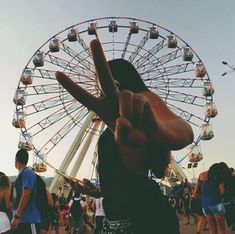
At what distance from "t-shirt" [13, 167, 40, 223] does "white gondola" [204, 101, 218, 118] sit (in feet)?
59.3

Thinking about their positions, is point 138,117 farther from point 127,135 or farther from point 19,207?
point 19,207

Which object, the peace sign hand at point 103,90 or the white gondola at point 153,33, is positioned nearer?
the peace sign hand at point 103,90

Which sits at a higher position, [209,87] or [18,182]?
[209,87]

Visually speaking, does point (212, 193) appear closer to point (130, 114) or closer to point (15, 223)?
point (15, 223)

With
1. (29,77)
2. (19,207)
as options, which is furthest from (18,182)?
(29,77)

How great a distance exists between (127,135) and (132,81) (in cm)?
63

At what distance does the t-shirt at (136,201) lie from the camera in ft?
5.64

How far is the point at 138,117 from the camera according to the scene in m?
1.35

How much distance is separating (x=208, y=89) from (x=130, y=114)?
22.0 meters

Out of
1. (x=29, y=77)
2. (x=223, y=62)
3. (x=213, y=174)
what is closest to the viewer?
(x=213, y=174)

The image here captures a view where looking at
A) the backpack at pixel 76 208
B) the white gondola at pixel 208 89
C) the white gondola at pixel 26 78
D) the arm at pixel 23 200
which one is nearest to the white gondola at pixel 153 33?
the white gondola at pixel 208 89

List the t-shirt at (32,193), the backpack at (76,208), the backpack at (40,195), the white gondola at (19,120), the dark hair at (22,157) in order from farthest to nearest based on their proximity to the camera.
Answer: the white gondola at (19,120), the backpack at (76,208), the backpack at (40,195), the dark hair at (22,157), the t-shirt at (32,193)

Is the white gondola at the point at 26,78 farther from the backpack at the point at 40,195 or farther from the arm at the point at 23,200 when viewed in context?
the arm at the point at 23,200

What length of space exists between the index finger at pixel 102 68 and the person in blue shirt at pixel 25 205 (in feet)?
13.0
